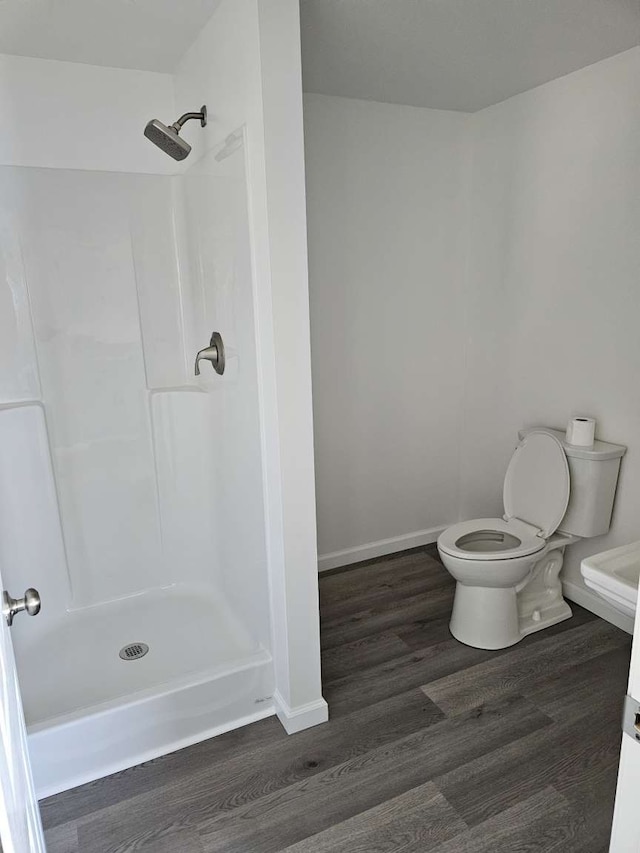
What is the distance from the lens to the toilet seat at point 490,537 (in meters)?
2.45

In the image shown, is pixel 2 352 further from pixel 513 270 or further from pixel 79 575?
pixel 513 270

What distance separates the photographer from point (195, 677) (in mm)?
1992

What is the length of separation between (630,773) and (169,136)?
2.01m

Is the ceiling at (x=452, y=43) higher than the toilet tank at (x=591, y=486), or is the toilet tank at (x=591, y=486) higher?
the ceiling at (x=452, y=43)

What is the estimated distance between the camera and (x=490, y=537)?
105 inches

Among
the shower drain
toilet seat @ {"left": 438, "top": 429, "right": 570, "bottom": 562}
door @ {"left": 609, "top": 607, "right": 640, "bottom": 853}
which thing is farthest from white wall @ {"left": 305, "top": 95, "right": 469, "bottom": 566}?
door @ {"left": 609, "top": 607, "right": 640, "bottom": 853}

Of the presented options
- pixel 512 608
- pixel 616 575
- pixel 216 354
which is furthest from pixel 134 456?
pixel 616 575

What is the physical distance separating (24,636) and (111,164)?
196 cm

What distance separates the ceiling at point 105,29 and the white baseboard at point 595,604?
2.72 m

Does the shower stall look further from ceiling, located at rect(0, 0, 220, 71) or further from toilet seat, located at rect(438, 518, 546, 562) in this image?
toilet seat, located at rect(438, 518, 546, 562)

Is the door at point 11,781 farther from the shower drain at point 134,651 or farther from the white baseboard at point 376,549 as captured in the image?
the white baseboard at point 376,549

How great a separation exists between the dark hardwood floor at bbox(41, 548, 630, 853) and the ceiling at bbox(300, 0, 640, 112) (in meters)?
2.32

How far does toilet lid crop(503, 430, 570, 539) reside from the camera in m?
2.52

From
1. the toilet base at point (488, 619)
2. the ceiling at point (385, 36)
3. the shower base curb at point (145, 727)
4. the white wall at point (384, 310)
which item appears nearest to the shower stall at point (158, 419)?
the shower base curb at point (145, 727)
